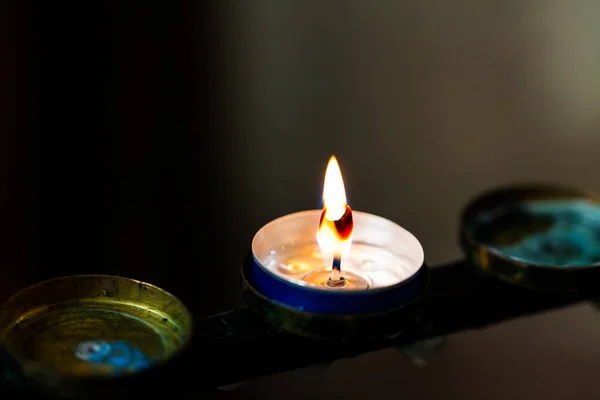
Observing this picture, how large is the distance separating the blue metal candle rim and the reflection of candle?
3 centimetres

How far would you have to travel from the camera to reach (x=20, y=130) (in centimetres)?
92

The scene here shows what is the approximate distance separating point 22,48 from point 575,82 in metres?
0.65

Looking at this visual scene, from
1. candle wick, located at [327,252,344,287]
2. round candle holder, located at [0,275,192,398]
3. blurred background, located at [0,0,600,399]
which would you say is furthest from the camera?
blurred background, located at [0,0,600,399]

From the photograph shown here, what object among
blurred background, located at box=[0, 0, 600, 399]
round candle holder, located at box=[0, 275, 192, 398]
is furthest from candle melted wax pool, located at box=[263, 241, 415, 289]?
blurred background, located at box=[0, 0, 600, 399]

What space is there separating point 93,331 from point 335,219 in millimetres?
180

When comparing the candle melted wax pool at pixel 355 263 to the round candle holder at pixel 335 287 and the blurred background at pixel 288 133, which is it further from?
the blurred background at pixel 288 133

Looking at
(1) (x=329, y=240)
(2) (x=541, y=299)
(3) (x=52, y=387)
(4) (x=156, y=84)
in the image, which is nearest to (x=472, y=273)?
(2) (x=541, y=299)

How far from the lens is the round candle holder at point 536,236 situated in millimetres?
656

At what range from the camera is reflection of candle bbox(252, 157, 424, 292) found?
59cm

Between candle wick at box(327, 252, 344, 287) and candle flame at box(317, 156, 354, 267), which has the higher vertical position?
candle flame at box(317, 156, 354, 267)

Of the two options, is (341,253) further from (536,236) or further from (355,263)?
(536,236)

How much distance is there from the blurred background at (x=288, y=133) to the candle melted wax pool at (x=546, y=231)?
19 centimetres

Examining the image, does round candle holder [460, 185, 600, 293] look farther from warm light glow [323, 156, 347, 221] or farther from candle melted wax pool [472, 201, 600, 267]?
warm light glow [323, 156, 347, 221]

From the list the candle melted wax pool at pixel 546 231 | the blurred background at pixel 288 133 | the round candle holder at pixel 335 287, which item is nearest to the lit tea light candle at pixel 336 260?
the round candle holder at pixel 335 287
